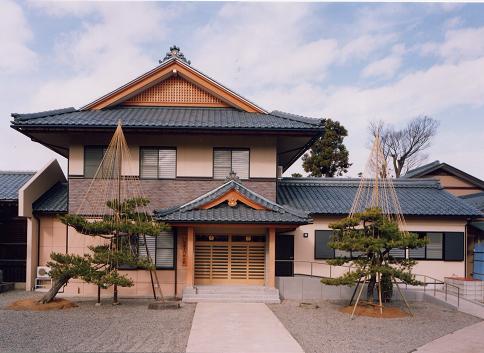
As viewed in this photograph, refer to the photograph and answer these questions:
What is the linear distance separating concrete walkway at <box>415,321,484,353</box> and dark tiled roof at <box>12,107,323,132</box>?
7.88 meters

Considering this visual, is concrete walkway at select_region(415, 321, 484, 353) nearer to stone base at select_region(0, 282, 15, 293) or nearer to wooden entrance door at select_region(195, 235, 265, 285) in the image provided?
wooden entrance door at select_region(195, 235, 265, 285)

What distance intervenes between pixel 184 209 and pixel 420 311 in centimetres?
834

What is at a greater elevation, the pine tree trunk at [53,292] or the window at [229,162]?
the window at [229,162]

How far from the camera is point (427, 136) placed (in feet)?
152

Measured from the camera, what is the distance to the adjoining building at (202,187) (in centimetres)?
1535

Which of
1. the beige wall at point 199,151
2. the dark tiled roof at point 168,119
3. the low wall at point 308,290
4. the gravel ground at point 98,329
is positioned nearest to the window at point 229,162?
the beige wall at point 199,151

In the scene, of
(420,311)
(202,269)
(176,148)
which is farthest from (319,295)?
(176,148)

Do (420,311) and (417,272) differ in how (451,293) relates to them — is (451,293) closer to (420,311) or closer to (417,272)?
(417,272)

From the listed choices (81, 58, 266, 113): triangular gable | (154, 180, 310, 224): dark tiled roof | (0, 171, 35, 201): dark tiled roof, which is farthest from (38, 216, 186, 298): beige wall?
(81, 58, 266, 113): triangular gable

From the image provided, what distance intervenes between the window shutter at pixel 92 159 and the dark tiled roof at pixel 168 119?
46.3 inches

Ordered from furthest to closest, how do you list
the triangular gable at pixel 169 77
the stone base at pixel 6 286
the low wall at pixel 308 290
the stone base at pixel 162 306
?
the triangular gable at pixel 169 77 < the stone base at pixel 6 286 < the low wall at pixel 308 290 < the stone base at pixel 162 306

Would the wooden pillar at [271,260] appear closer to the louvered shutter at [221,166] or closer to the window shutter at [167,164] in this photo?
the louvered shutter at [221,166]

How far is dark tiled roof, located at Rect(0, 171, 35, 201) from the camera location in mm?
17438

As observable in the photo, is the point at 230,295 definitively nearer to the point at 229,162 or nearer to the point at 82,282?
the point at 229,162
